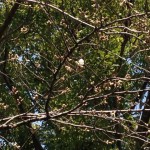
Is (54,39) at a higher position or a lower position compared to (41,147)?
higher

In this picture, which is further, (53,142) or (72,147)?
(53,142)

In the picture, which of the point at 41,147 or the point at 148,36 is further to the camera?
the point at 41,147

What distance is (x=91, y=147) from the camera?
9.57 meters

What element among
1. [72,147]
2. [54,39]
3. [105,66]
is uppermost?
[54,39]

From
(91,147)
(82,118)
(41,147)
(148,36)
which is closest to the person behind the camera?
(148,36)

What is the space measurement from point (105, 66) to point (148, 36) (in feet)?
15.9

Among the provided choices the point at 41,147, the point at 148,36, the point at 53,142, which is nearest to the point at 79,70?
the point at 148,36

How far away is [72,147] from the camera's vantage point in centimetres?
932

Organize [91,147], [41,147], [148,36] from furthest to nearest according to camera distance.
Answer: [41,147], [91,147], [148,36]

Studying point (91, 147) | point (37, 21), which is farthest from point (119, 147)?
point (37, 21)

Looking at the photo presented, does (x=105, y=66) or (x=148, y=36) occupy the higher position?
(x=105, y=66)

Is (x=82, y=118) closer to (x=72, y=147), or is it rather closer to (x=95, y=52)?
(x=72, y=147)

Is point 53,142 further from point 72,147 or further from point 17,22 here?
point 17,22

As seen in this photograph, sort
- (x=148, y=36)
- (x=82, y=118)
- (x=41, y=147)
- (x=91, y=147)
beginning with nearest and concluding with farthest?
(x=148, y=36) < (x=82, y=118) < (x=91, y=147) < (x=41, y=147)
